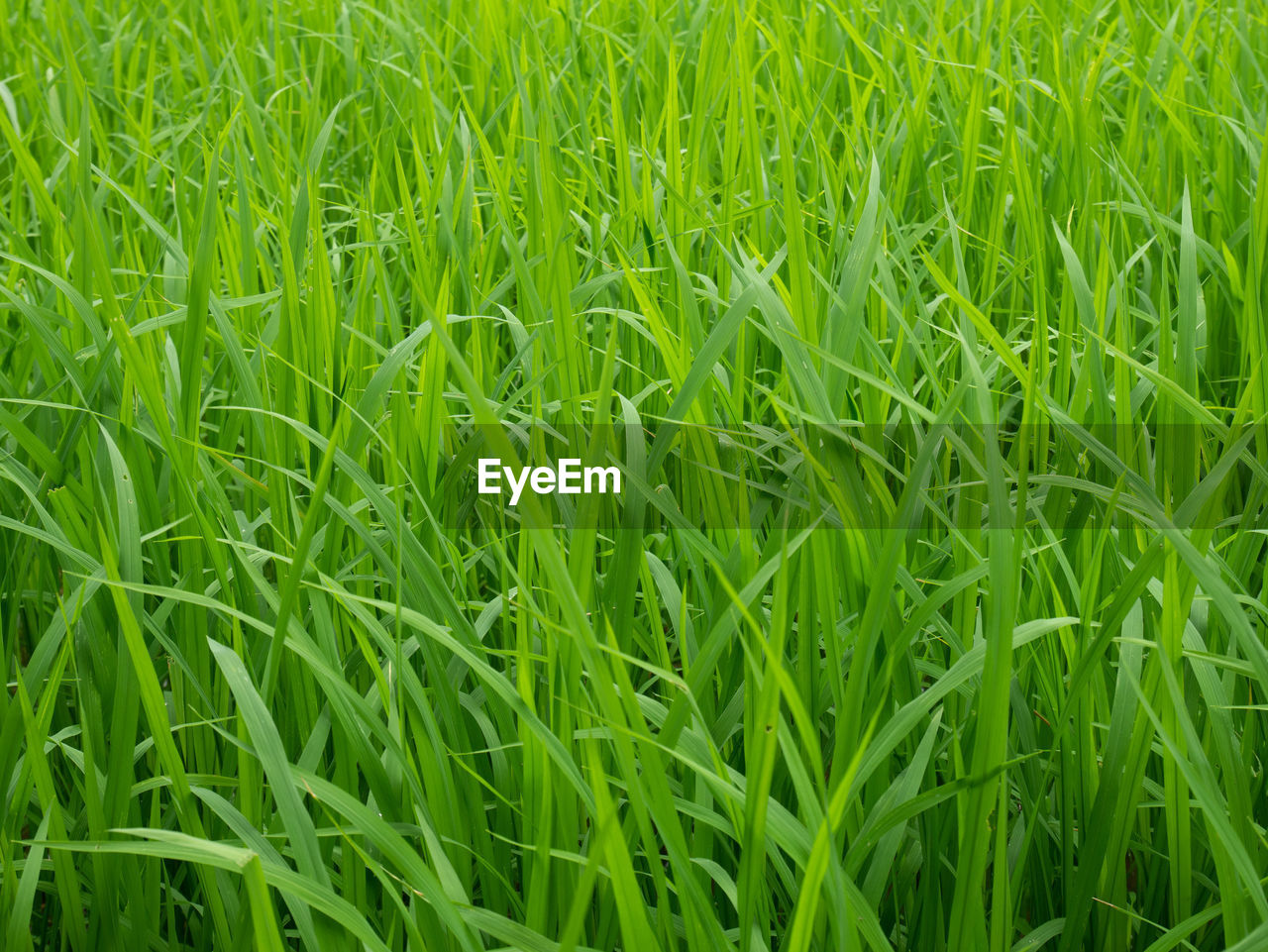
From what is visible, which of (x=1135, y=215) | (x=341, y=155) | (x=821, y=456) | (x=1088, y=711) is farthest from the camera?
(x=341, y=155)

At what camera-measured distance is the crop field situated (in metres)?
0.64

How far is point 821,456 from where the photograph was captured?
844mm

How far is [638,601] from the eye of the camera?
1.05 m

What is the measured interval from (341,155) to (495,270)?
0.62 meters

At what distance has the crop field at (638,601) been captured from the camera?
2.10 feet

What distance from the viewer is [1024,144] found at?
1.51 m

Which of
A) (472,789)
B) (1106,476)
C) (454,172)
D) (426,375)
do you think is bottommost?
(472,789)

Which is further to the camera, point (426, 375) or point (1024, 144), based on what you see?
point (1024, 144)

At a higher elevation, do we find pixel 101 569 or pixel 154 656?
pixel 101 569

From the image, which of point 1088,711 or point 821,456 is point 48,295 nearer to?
point 821,456

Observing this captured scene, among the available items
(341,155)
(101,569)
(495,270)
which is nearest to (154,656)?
(101,569)

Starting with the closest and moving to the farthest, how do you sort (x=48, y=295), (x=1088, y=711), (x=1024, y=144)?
1. (x=1088, y=711)
2. (x=48, y=295)
3. (x=1024, y=144)
